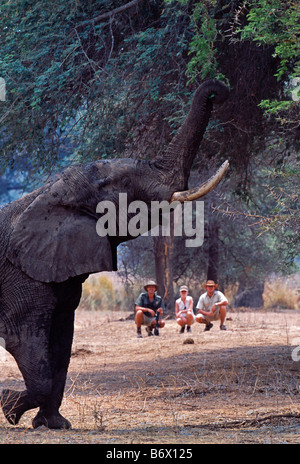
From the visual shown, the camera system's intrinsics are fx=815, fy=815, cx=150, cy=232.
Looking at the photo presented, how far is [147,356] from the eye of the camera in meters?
13.7

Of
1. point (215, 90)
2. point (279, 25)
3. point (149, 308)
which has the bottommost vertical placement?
point (149, 308)

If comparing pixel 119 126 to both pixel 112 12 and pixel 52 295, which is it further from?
pixel 52 295

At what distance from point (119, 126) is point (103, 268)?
14.8ft

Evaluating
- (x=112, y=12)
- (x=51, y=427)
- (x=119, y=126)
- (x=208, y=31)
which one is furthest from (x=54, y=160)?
(x=51, y=427)

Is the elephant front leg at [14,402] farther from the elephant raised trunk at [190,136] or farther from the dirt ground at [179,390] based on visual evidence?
the elephant raised trunk at [190,136]

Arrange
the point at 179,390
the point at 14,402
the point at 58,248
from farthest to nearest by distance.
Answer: the point at 179,390
the point at 58,248
the point at 14,402

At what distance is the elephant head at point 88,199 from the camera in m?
7.15

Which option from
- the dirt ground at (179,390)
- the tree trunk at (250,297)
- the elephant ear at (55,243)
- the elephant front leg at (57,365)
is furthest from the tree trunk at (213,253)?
the elephant ear at (55,243)

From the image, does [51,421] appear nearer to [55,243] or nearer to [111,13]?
[55,243]

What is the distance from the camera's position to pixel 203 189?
22.9ft

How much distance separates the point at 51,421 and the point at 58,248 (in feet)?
5.08

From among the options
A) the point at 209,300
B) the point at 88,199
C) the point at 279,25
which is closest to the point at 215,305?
the point at 209,300
